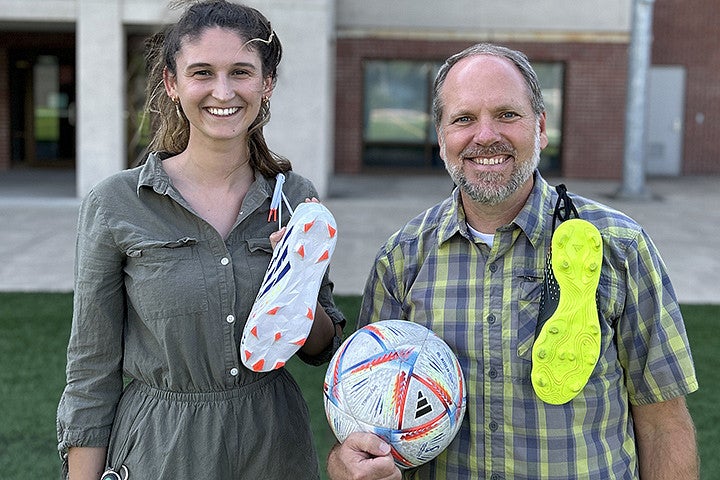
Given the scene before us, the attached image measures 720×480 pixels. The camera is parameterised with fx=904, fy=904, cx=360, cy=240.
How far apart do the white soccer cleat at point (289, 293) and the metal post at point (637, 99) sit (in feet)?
46.2

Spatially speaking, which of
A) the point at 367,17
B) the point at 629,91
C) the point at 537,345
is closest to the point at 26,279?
the point at 537,345

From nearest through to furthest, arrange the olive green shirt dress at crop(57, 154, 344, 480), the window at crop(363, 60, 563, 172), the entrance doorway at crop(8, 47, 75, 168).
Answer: the olive green shirt dress at crop(57, 154, 344, 480) → the window at crop(363, 60, 563, 172) → the entrance doorway at crop(8, 47, 75, 168)

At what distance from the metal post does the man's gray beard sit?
45.5 ft

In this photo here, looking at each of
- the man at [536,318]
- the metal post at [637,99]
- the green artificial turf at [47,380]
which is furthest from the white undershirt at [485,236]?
the metal post at [637,99]

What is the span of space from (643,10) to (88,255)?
14.5 metres

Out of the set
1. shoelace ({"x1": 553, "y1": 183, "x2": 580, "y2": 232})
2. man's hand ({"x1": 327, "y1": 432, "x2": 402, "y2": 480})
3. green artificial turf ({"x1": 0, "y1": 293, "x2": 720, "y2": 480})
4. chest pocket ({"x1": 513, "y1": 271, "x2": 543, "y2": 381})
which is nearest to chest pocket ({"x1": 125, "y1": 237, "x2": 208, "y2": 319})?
man's hand ({"x1": 327, "y1": 432, "x2": 402, "y2": 480})

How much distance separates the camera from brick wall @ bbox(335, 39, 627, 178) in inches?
739

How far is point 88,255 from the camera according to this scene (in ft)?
7.66

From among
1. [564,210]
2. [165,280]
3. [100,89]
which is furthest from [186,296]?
[100,89]

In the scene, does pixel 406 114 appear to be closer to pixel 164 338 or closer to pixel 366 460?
pixel 164 338

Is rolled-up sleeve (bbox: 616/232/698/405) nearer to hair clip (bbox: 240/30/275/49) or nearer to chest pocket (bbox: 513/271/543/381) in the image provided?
chest pocket (bbox: 513/271/543/381)

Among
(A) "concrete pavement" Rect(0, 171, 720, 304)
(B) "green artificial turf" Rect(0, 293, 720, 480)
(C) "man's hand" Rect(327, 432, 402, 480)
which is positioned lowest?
(B) "green artificial turf" Rect(0, 293, 720, 480)

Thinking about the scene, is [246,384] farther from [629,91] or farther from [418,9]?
[418,9]

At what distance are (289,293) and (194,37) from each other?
0.71m
